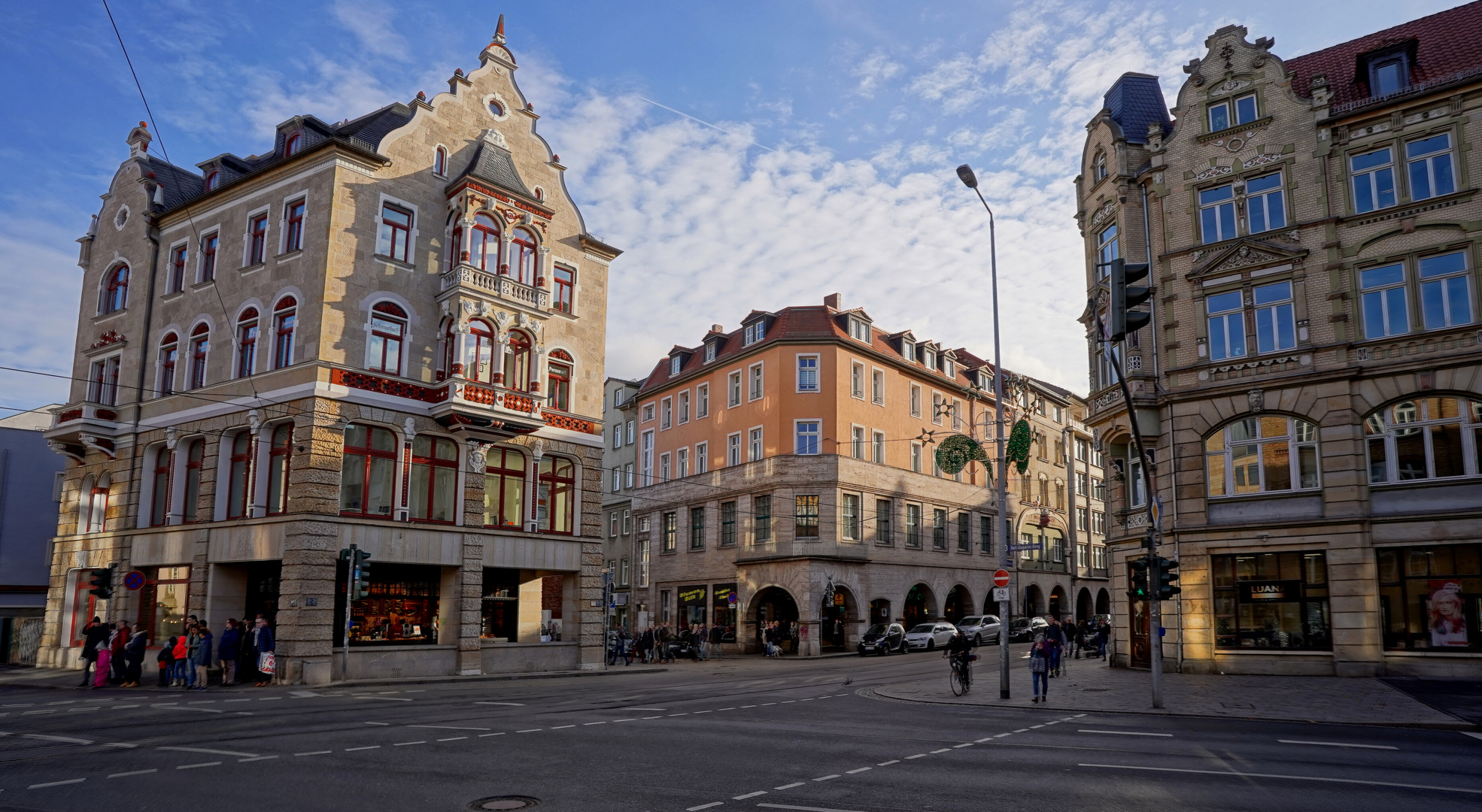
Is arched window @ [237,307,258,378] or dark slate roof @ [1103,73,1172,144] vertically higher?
dark slate roof @ [1103,73,1172,144]

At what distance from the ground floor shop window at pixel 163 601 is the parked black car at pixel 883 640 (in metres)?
28.5

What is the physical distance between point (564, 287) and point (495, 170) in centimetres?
494

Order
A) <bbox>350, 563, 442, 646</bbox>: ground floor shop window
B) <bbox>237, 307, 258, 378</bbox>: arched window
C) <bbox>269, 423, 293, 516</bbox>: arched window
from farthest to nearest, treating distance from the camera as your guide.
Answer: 1. <bbox>237, 307, 258, 378</bbox>: arched window
2. <bbox>350, 563, 442, 646</bbox>: ground floor shop window
3. <bbox>269, 423, 293, 516</bbox>: arched window

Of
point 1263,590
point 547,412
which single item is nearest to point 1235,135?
point 1263,590

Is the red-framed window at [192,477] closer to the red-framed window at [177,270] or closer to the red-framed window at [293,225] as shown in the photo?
the red-framed window at [177,270]

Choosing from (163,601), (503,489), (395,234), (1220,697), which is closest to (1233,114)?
(1220,697)

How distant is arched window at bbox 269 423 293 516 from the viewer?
29.2 metres

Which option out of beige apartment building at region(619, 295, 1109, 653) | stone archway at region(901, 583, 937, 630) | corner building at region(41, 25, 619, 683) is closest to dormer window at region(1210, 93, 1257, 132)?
beige apartment building at region(619, 295, 1109, 653)

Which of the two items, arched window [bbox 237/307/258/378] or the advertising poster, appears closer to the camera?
the advertising poster

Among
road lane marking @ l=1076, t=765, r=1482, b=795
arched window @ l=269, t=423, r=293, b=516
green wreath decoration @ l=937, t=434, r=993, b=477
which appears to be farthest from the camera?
green wreath decoration @ l=937, t=434, r=993, b=477

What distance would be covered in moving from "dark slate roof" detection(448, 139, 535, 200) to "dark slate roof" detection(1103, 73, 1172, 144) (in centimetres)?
1998

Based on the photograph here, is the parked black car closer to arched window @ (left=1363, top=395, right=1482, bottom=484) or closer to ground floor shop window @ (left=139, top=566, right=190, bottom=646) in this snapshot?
arched window @ (left=1363, top=395, right=1482, bottom=484)

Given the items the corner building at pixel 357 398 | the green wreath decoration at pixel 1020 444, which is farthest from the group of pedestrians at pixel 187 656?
the green wreath decoration at pixel 1020 444

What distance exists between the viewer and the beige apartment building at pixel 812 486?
49.4 metres
